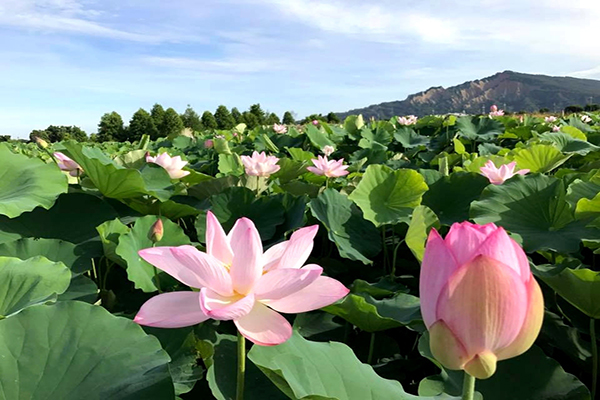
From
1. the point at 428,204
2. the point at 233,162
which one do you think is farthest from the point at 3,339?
the point at 233,162

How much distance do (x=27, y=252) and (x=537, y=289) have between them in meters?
0.97

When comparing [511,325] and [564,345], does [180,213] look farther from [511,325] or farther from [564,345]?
[511,325]

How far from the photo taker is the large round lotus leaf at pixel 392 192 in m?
1.37

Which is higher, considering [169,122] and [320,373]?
[169,122]

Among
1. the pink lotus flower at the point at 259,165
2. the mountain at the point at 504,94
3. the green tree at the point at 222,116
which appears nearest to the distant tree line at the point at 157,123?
the green tree at the point at 222,116

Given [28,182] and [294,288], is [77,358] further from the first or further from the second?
[28,182]

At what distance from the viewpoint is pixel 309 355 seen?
62 cm

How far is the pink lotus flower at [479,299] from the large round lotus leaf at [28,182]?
953mm

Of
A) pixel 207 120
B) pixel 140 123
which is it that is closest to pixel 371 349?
pixel 140 123

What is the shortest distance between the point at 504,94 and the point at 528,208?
181 meters

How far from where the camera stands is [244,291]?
0.57m

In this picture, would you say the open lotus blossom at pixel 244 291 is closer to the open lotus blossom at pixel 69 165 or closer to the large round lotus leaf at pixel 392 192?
the large round lotus leaf at pixel 392 192

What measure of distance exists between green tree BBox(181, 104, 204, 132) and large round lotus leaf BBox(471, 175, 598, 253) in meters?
19.4

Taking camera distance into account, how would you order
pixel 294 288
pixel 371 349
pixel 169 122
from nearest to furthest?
pixel 294 288
pixel 371 349
pixel 169 122
